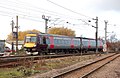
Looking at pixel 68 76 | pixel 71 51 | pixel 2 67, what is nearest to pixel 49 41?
pixel 71 51

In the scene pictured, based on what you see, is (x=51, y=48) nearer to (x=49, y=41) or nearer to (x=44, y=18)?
(x=49, y=41)

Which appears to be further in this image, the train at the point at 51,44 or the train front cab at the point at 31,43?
the train at the point at 51,44

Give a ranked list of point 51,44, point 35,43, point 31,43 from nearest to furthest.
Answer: point 35,43 → point 31,43 → point 51,44

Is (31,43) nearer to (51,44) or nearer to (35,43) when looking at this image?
(35,43)

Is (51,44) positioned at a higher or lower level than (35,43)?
lower

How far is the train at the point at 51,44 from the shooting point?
40344mm

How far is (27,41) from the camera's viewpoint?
4116 centimetres

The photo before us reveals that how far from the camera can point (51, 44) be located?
44031 millimetres

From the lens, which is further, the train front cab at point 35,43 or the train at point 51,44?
the train at point 51,44

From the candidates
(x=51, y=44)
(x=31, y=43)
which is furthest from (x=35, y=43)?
(x=51, y=44)

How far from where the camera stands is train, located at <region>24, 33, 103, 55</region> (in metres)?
40.3

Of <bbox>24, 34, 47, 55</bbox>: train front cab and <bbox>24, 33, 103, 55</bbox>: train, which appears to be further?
<bbox>24, 33, 103, 55</bbox>: train

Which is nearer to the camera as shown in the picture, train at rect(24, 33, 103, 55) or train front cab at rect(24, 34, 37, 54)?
train front cab at rect(24, 34, 37, 54)

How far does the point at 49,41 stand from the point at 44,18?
1623 cm
